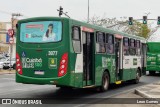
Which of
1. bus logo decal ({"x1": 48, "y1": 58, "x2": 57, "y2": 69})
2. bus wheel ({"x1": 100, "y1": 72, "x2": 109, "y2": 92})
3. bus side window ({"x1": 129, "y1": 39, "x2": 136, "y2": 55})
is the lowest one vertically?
bus wheel ({"x1": 100, "y1": 72, "x2": 109, "y2": 92})

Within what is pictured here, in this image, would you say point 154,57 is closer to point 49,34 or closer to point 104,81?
point 104,81

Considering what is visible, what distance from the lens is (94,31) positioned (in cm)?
1692

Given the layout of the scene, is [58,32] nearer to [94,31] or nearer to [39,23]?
[39,23]

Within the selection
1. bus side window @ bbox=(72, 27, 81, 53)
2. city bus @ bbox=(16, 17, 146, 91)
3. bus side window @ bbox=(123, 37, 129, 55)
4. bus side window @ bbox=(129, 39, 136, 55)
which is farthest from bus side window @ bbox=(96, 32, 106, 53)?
bus side window @ bbox=(129, 39, 136, 55)

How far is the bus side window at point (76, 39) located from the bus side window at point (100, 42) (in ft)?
6.78

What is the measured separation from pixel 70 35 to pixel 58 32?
46cm

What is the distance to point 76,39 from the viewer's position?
49.3ft

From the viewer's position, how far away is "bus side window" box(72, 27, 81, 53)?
48.7ft

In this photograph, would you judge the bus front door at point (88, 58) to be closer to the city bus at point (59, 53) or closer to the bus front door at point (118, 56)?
the city bus at point (59, 53)

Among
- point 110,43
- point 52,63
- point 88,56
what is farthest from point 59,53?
point 110,43

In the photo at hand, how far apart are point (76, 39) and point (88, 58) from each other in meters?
1.68

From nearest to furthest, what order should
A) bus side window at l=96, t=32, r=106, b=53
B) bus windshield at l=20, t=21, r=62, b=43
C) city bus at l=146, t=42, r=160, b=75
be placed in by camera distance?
bus windshield at l=20, t=21, r=62, b=43, bus side window at l=96, t=32, r=106, b=53, city bus at l=146, t=42, r=160, b=75

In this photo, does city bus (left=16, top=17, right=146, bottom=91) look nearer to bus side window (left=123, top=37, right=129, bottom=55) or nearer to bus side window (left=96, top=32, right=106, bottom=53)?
bus side window (left=96, top=32, right=106, bottom=53)

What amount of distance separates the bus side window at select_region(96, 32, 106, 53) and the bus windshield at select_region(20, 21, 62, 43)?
120 inches
